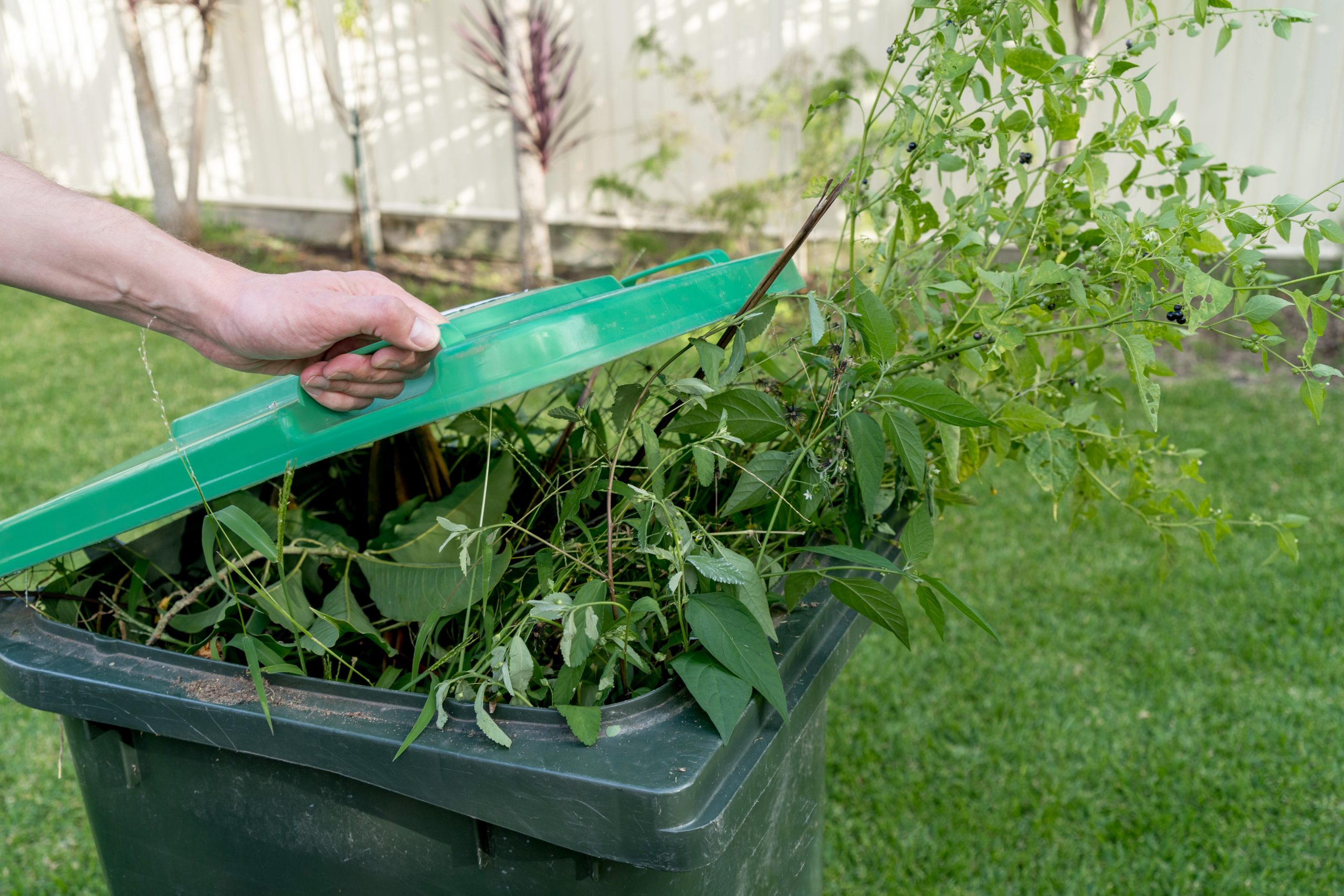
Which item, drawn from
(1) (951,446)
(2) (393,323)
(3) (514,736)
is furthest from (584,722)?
(1) (951,446)

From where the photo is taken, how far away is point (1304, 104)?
5.30 m

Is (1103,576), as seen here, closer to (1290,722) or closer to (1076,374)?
(1290,722)

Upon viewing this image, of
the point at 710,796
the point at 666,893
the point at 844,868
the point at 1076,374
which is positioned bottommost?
the point at 844,868

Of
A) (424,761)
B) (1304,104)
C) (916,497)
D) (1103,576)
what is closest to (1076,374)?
(916,497)

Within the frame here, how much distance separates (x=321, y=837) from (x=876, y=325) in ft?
2.59

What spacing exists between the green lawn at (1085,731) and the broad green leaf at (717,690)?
1.64ft

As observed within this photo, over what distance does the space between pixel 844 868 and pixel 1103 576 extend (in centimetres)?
151

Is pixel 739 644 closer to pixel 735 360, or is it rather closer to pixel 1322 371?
pixel 735 360

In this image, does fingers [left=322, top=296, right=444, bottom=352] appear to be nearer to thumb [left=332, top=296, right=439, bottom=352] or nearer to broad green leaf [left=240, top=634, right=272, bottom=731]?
thumb [left=332, top=296, right=439, bottom=352]

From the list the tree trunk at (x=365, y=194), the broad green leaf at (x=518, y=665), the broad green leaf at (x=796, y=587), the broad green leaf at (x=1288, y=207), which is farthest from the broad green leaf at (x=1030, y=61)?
the tree trunk at (x=365, y=194)

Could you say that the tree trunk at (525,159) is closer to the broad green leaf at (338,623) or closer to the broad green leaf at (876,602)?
the broad green leaf at (338,623)

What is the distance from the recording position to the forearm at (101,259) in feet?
Result: 3.67

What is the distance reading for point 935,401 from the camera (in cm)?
98

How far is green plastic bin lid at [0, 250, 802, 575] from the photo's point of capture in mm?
980
